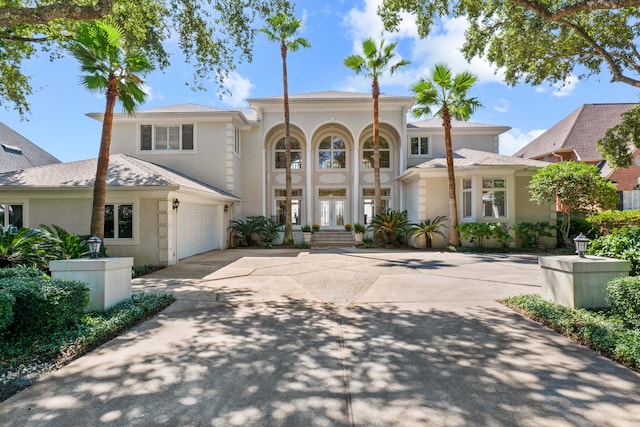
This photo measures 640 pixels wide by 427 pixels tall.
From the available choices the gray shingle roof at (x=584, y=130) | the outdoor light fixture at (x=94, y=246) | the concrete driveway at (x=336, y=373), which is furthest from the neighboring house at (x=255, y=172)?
the gray shingle roof at (x=584, y=130)

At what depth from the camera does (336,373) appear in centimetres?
328

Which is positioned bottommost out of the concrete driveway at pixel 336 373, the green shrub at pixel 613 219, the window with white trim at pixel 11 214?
the concrete driveway at pixel 336 373

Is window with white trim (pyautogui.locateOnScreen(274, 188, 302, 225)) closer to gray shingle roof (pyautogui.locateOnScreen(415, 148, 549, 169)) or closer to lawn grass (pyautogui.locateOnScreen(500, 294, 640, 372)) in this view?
gray shingle roof (pyautogui.locateOnScreen(415, 148, 549, 169))

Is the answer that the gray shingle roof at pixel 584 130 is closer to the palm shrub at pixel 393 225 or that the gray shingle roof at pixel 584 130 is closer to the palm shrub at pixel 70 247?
the palm shrub at pixel 393 225

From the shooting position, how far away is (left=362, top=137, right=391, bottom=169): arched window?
19719 millimetres

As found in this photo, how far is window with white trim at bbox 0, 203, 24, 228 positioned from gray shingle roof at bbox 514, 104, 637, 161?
3146cm

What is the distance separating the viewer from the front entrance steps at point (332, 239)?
17.1 meters

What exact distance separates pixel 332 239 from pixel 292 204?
354 cm

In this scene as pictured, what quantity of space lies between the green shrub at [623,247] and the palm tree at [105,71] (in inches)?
428

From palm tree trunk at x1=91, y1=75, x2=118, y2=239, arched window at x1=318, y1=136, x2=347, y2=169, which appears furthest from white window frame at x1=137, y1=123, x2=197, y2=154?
arched window at x1=318, y1=136, x2=347, y2=169

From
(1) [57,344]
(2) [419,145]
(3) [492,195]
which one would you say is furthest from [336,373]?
(2) [419,145]

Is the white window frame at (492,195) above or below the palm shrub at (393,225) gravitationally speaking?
above

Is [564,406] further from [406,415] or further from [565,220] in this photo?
[565,220]

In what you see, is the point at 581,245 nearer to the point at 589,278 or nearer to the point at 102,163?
the point at 589,278
